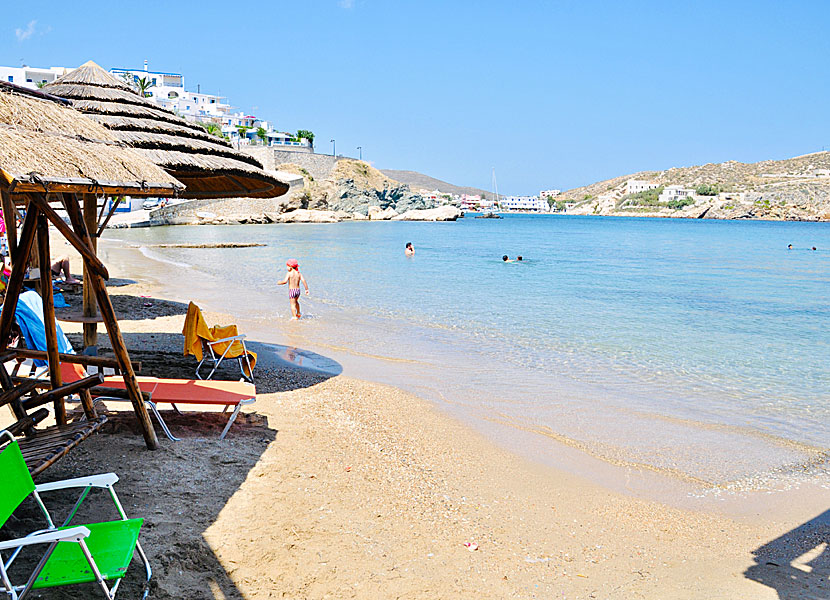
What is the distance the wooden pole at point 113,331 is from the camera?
14.1 ft

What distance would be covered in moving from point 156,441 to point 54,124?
233 cm

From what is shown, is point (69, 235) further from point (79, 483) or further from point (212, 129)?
point (212, 129)

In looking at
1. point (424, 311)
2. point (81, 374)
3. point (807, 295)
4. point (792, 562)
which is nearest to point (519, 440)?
point (792, 562)

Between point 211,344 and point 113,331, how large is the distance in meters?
2.42

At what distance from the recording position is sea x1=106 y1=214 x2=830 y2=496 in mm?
5984

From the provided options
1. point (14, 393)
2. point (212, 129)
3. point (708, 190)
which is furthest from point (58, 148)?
point (708, 190)

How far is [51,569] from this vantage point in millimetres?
2562

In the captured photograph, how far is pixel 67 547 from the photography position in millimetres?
2752

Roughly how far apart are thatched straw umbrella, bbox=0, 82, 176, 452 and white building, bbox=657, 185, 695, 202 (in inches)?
5406

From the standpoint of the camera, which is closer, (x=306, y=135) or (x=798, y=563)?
(x=798, y=563)

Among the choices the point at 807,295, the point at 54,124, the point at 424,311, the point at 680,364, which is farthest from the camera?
the point at 807,295

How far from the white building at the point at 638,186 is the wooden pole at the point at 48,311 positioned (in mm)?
156370

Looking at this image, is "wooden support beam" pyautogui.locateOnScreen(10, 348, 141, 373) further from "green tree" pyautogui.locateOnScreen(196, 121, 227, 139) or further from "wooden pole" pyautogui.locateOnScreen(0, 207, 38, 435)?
"green tree" pyautogui.locateOnScreen(196, 121, 227, 139)

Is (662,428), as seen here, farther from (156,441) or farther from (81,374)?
(81,374)
